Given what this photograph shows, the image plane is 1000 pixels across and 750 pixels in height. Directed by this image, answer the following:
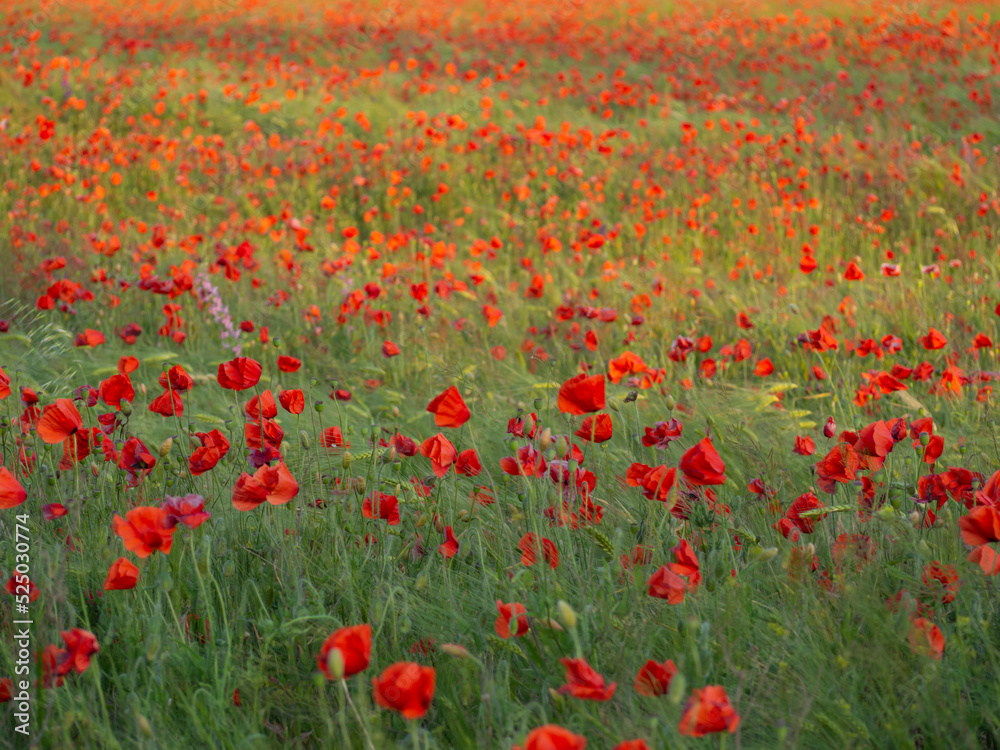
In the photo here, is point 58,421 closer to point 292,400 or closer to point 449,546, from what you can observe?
point 292,400

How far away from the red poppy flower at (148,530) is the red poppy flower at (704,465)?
84 cm

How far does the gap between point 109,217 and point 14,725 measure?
4.91m

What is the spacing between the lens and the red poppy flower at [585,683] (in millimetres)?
1073

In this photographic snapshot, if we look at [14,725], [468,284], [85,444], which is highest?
[85,444]

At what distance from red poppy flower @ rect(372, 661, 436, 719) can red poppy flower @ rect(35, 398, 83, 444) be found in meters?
0.93

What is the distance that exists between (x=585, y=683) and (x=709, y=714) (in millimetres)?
163

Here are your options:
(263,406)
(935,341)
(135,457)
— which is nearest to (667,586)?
(263,406)

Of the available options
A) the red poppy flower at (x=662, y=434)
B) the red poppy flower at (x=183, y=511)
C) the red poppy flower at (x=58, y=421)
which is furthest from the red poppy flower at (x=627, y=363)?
the red poppy flower at (x=58, y=421)

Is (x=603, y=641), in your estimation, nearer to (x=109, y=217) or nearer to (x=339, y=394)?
(x=339, y=394)

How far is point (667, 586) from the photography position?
4.40ft

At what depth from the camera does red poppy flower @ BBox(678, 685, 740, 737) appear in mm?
998

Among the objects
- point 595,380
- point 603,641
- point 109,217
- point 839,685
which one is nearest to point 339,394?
point 595,380

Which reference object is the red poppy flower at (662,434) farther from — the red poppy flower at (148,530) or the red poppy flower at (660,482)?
the red poppy flower at (148,530)

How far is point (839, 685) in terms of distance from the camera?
1.29 metres
